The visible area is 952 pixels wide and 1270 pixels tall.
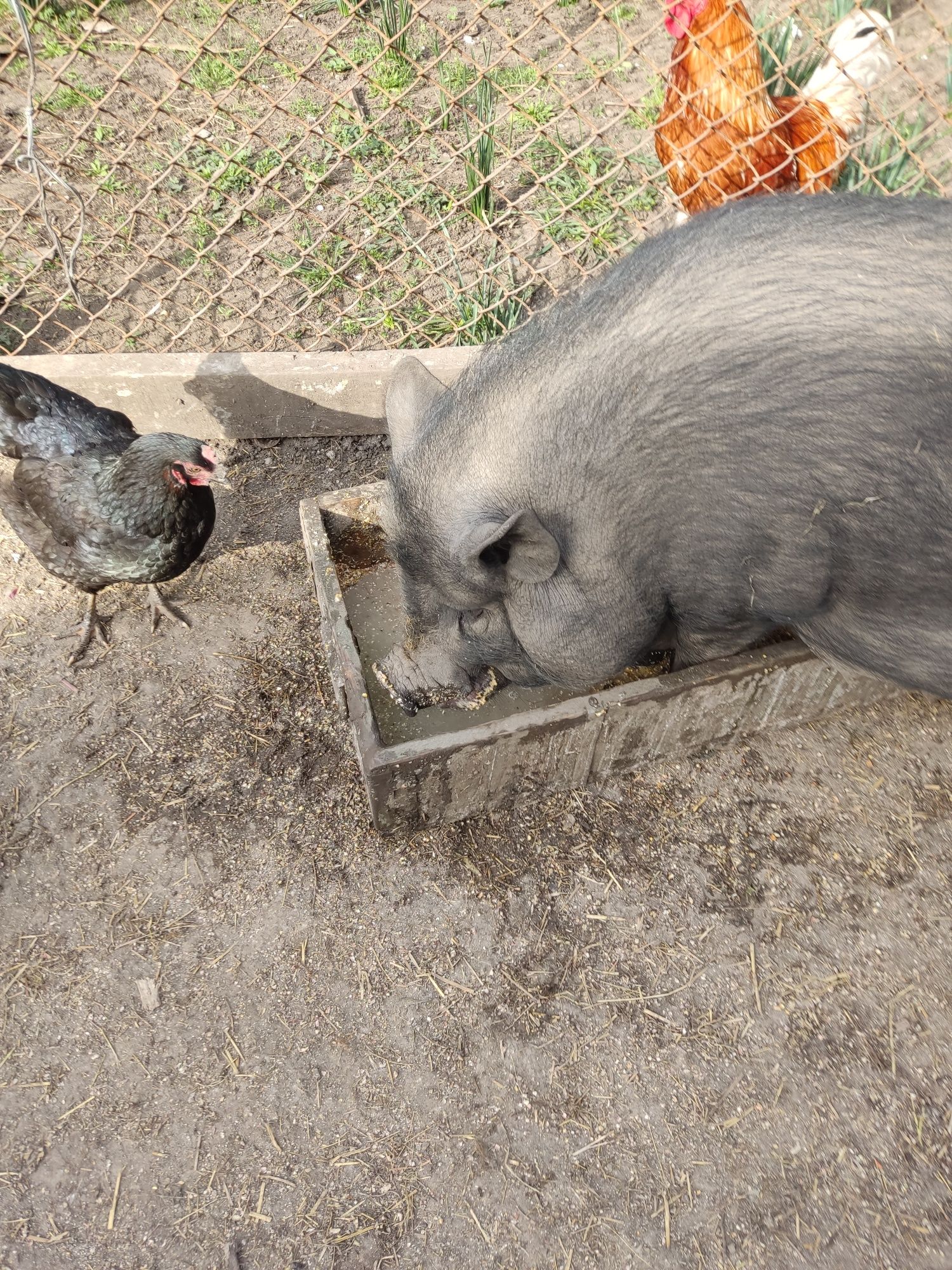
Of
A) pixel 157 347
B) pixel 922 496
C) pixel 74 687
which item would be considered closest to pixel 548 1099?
pixel 922 496

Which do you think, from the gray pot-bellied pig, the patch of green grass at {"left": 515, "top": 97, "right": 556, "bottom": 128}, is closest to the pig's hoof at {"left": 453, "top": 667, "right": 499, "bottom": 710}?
the gray pot-bellied pig

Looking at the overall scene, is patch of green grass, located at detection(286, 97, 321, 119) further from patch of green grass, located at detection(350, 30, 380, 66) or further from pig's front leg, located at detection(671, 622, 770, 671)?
pig's front leg, located at detection(671, 622, 770, 671)

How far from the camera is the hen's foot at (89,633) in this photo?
3488 millimetres

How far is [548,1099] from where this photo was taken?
8.23ft

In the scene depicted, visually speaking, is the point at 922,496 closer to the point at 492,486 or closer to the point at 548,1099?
the point at 492,486

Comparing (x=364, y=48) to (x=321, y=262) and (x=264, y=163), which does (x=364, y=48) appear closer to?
(x=264, y=163)

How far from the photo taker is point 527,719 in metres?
2.74

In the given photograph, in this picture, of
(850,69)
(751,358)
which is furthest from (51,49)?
(751,358)

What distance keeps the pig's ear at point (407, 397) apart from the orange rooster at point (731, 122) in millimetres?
2149

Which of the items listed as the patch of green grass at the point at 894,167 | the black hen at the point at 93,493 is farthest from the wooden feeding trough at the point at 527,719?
the patch of green grass at the point at 894,167

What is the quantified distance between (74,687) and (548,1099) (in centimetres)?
239

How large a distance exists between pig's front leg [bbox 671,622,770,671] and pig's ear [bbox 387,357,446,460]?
1.13 m

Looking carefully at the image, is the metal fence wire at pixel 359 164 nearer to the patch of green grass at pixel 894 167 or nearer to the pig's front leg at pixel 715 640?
the patch of green grass at pixel 894 167

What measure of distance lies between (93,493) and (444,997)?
231 centimetres
